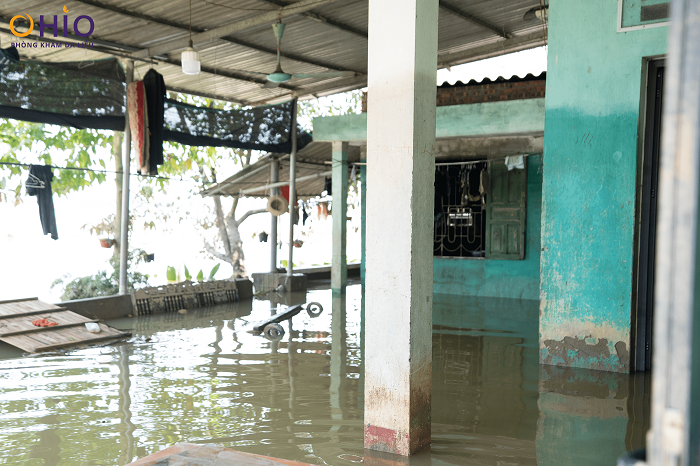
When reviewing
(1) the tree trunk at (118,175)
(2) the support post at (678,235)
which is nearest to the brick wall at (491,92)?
(1) the tree trunk at (118,175)

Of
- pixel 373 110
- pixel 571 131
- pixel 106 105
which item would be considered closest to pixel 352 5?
pixel 106 105

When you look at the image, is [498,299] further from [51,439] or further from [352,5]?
[51,439]

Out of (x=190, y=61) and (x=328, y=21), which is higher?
(x=328, y=21)

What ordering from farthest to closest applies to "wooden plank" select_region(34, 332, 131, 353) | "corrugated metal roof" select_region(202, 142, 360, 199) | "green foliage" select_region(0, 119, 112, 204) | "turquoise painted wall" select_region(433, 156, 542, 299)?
"corrugated metal roof" select_region(202, 142, 360, 199), "green foliage" select_region(0, 119, 112, 204), "turquoise painted wall" select_region(433, 156, 542, 299), "wooden plank" select_region(34, 332, 131, 353)

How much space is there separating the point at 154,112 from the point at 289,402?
20.9 feet

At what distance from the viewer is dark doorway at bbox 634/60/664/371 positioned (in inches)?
230

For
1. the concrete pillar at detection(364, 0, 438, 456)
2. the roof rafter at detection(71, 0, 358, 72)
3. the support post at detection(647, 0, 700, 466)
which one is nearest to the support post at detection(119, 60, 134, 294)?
the roof rafter at detection(71, 0, 358, 72)

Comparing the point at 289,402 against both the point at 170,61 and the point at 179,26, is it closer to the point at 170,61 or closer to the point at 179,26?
the point at 179,26

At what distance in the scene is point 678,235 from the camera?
97 centimetres

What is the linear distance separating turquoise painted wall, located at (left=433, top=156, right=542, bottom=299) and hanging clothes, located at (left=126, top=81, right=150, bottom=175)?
21.1 feet

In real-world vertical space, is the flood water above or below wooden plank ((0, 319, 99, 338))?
below

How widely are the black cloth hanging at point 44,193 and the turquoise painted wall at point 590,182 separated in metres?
7.09

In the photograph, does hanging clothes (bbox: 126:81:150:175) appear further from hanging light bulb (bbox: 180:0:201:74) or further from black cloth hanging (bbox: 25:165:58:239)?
hanging light bulb (bbox: 180:0:201:74)

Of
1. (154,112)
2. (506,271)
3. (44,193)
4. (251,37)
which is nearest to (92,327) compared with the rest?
(44,193)
